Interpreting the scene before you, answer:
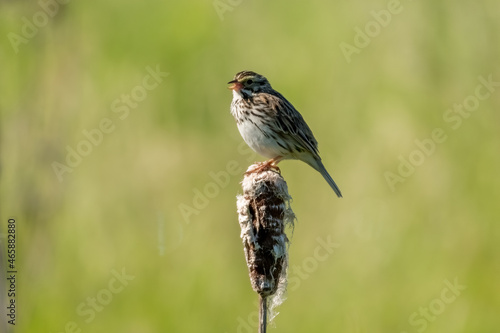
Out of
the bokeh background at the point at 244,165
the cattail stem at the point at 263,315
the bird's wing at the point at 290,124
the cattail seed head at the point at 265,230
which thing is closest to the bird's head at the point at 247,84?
the bird's wing at the point at 290,124

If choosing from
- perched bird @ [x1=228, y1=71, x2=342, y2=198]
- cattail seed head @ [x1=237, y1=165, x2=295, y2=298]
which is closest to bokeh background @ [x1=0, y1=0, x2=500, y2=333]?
perched bird @ [x1=228, y1=71, x2=342, y2=198]

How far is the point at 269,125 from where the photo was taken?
5645 mm

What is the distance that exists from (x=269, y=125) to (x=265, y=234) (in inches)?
85.3

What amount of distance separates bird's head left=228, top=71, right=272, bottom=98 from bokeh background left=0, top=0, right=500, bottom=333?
28.7 inches

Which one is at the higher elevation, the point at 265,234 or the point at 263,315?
the point at 265,234

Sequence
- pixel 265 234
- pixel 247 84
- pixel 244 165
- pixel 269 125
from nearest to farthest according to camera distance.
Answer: pixel 265 234 → pixel 269 125 → pixel 247 84 → pixel 244 165

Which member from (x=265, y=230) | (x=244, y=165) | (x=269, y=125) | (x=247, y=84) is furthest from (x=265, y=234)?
(x=244, y=165)

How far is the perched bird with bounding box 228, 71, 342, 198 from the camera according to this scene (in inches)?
221

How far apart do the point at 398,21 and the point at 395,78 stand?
0.60m

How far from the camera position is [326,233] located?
6270 millimetres

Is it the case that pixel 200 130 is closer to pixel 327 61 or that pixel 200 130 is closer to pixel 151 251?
pixel 151 251

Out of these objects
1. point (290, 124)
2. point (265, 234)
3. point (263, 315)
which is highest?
point (290, 124)

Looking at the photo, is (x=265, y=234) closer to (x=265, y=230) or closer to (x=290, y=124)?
(x=265, y=230)

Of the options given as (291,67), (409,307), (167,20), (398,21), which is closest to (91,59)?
(167,20)
